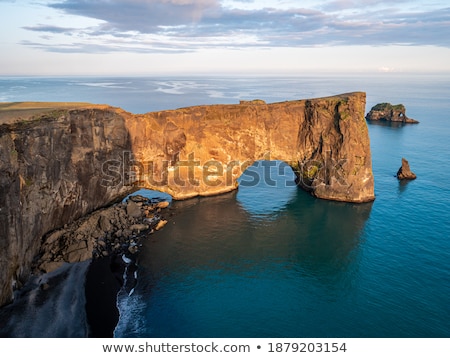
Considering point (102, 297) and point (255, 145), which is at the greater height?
point (255, 145)

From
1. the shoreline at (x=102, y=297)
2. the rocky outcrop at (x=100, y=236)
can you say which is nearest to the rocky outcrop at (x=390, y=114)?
the rocky outcrop at (x=100, y=236)

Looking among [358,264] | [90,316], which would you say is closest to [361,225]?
[358,264]

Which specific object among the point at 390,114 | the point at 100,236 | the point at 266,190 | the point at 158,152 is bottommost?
the point at 100,236

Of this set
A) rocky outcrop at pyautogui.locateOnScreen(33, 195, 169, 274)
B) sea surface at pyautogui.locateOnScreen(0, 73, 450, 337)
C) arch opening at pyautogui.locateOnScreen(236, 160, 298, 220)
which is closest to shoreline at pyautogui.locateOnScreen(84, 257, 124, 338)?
sea surface at pyautogui.locateOnScreen(0, 73, 450, 337)

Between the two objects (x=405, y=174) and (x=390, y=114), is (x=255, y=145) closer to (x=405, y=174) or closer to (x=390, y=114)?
(x=405, y=174)

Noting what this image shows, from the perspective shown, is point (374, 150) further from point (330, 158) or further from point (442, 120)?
point (442, 120)

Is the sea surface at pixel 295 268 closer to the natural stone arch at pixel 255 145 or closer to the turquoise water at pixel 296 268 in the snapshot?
the turquoise water at pixel 296 268

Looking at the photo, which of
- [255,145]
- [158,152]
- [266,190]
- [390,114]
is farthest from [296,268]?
[390,114]
